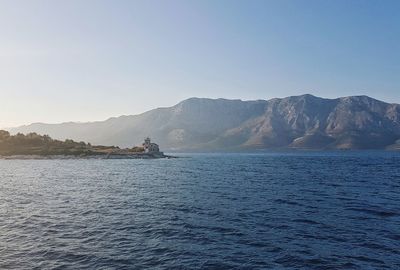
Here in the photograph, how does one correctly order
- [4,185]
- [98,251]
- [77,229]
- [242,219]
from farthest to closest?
[4,185] < [242,219] < [77,229] < [98,251]

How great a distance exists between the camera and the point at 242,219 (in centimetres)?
4256

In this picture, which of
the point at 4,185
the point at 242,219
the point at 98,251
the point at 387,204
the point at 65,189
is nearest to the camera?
the point at 98,251

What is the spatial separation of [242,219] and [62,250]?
20759mm

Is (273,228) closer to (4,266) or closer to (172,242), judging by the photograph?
(172,242)

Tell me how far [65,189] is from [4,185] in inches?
681

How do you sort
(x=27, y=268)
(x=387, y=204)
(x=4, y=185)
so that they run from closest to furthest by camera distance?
(x=27, y=268), (x=387, y=204), (x=4, y=185)

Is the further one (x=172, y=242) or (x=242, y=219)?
(x=242, y=219)

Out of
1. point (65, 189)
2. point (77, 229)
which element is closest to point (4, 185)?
point (65, 189)

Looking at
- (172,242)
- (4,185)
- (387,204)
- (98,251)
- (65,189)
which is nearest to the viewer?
(98,251)

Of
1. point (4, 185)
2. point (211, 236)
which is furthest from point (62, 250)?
point (4, 185)

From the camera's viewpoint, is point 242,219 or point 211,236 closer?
point 211,236

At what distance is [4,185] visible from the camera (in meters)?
78.1

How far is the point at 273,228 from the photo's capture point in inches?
1497

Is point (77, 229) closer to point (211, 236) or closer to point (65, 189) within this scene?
point (211, 236)
